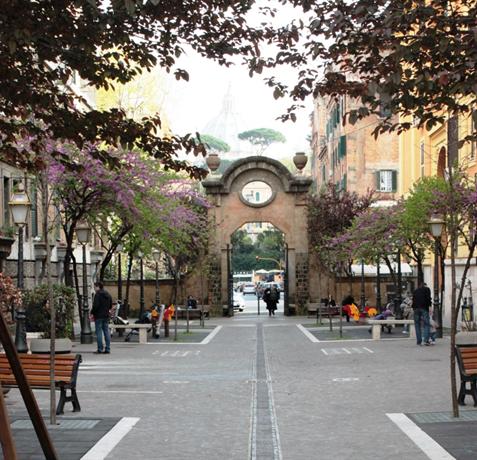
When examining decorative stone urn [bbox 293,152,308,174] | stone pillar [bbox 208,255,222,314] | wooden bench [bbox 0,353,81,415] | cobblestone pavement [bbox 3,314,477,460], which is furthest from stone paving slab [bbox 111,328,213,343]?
decorative stone urn [bbox 293,152,308,174]

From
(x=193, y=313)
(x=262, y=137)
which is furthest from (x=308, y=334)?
(x=262, y=137)

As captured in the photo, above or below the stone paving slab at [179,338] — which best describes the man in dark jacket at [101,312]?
above

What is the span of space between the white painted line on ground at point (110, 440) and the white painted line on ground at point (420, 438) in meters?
3.15

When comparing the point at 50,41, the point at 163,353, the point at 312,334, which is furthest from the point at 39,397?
the point at 312,334

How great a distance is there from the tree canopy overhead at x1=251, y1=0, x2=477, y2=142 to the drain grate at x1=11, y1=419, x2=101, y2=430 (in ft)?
14.2

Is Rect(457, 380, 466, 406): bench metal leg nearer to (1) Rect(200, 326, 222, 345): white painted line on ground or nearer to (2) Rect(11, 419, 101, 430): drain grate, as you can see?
(2) Rect(11, 419, 101, 430): drain grate

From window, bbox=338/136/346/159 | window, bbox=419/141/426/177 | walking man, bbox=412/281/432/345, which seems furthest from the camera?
window, bbox=338/136/346/159

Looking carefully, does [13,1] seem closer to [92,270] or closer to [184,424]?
[184,424]

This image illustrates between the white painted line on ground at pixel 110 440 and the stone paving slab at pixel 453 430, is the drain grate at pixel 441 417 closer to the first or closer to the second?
the stone paving slab at pixel 453 430

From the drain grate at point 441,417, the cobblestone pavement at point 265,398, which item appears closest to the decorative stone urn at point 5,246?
the cobblestone pavement at point 265,398

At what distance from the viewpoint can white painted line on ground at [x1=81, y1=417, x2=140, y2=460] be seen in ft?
33.4

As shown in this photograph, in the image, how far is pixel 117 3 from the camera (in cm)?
869

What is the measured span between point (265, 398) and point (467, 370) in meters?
3.24

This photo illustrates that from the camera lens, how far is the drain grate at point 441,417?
12305mm
